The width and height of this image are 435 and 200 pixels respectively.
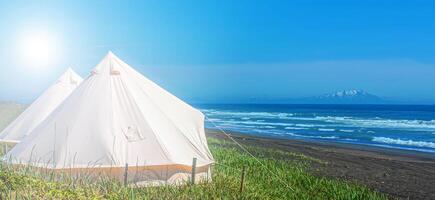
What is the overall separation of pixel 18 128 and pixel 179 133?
780 centimetres

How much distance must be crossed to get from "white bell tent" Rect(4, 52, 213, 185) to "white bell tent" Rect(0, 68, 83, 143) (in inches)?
189

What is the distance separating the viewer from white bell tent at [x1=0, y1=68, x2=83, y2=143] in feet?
61.0

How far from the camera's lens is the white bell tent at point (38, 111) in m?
18.6

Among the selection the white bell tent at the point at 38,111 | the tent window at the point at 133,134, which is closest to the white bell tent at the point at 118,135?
the tent window at the point at 133,134

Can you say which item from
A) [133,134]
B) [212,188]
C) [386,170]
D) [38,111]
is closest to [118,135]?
[133,134]

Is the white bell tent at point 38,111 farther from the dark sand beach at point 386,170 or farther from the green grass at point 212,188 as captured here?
the dark sand beach at point 386,170

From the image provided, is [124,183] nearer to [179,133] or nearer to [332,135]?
[179,133]

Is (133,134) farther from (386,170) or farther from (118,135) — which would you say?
(386,170)

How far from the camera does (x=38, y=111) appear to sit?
1902 centimetres

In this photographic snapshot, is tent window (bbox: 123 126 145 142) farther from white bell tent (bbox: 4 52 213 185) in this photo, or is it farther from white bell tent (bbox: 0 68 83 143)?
white bell tent (bbox: 0 68 83 143)

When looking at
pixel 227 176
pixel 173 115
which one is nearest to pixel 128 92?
pixel 173 115

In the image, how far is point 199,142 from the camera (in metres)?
14.2

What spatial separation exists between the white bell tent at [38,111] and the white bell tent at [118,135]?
4.80 metres

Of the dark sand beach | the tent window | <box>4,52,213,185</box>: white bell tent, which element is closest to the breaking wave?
the dark sand beach
